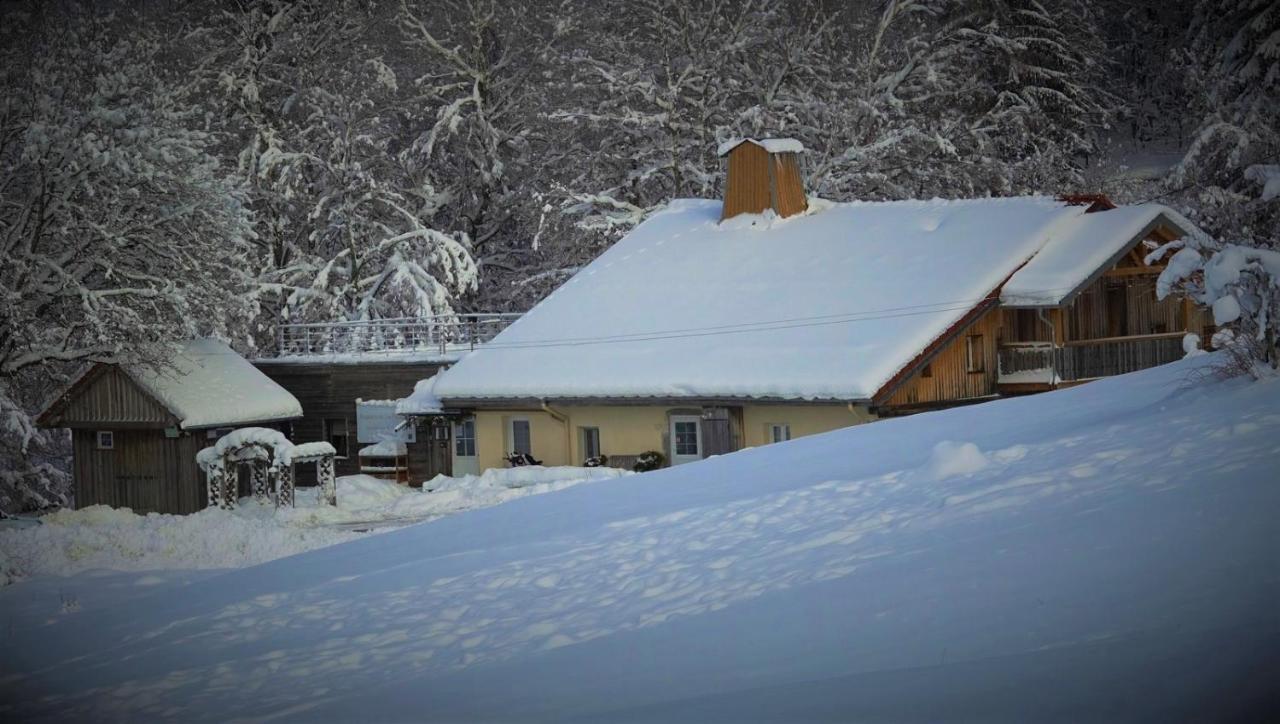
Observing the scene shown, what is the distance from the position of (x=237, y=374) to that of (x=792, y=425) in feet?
54.2

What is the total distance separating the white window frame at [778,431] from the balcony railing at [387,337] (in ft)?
39.1

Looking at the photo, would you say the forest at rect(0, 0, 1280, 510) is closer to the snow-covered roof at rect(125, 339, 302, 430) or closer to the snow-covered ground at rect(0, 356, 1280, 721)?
the snow-covered roof at rect(125, 339, 302, 430)

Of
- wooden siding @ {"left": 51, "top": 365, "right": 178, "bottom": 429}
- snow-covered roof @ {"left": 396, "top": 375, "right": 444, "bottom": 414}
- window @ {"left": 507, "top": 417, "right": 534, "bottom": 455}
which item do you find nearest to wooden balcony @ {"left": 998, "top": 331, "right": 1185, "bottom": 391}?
window @ {"left": 507, "top": 417, "right": 534, "bottom": 455}

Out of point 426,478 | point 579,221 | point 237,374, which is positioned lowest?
point 426,478

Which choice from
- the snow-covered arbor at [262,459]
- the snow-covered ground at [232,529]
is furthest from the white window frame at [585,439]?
the snow-covered arbor at [262,459]

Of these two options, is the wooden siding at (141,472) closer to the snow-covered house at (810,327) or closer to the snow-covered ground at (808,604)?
the snow-covered house at (810,327)

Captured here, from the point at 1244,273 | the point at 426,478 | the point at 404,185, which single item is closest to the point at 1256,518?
the point at 1244,273

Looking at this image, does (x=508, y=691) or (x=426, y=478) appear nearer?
(x=508, y=691)

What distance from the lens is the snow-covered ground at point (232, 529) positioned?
61.1 feet

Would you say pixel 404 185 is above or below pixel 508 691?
above

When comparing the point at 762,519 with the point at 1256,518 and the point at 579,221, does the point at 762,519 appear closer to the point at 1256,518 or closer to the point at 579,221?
the point at 1256,518

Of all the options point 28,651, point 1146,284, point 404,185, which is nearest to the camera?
point 28,651

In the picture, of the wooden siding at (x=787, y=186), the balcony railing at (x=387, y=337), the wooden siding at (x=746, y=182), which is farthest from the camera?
the balcony railing at (x=387, y=337)

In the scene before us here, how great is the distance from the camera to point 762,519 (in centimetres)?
1217
